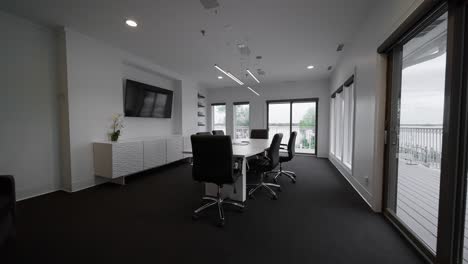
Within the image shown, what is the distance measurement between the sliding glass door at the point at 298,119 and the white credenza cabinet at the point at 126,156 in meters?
4.19

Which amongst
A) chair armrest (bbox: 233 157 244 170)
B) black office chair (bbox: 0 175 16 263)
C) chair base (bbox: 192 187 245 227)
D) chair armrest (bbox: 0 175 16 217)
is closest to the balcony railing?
chair armrest (bbox: 233 157 244 170)

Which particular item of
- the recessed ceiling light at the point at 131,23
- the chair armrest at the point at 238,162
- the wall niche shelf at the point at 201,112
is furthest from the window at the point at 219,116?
the chair armrest at the point at 238,162

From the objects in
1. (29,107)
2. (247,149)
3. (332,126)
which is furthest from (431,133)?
(29,107)

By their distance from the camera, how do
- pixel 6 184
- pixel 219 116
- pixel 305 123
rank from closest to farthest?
pixel 6 184
pixel 305 123
pixel 219 116

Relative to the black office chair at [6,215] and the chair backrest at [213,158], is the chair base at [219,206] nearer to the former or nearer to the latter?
the chair backrest at [213,158]

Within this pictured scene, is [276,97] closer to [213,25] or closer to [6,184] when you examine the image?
[213,25]

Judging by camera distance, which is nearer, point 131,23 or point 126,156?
point 131,23

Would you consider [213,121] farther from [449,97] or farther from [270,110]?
[449,97]

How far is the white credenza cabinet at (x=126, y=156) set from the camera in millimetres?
3023

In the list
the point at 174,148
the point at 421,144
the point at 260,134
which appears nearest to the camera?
the point at 421,144

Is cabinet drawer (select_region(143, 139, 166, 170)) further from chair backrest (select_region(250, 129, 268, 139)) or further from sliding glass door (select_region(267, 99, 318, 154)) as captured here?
sliding glass door (select_region(267, 99, 318, 154))

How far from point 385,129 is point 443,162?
0.95 m

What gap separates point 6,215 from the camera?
121 centimetres

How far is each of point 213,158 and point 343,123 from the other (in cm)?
392
